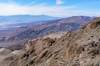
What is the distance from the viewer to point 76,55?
2627cm

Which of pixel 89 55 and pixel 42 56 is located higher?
pixel 89 55

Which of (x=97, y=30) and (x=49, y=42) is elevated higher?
(x=97, y=30)

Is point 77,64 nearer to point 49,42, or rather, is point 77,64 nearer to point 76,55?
point 76,55

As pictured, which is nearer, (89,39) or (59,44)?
(89,39)

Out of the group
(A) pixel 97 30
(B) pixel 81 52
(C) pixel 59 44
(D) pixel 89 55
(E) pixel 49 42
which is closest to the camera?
(D) pixel 89 55

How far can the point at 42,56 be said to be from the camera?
36188mm

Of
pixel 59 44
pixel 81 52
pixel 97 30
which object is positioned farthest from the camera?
pixel 59 44

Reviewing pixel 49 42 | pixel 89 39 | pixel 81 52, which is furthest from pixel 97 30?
pixel 49 42

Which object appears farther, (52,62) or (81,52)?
(52,62)

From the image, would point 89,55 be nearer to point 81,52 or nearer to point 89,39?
point 81,52

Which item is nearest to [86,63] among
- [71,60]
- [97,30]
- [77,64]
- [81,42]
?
[77,64]

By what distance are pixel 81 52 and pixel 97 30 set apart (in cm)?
487

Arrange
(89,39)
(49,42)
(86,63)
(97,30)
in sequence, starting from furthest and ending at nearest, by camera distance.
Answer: (49,42)
(97,30)
(89,39)
(86,63)

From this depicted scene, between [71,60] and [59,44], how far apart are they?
984 centimetres
